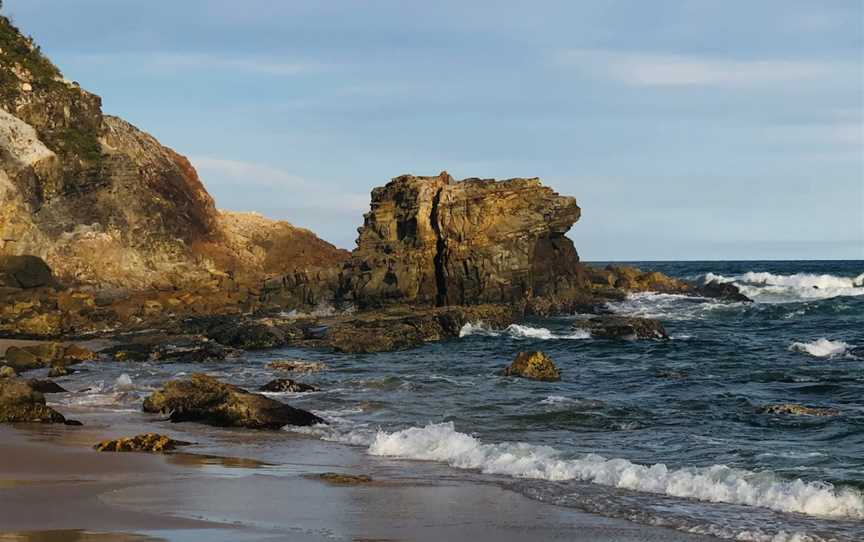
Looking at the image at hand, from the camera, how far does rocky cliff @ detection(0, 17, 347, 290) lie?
60.4 m

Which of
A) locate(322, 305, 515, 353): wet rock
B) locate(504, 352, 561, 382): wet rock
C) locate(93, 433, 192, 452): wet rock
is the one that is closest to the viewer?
locate(93, 433, 192, 452): wet rock

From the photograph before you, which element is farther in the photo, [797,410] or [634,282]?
[634,282]

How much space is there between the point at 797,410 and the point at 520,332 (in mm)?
23054

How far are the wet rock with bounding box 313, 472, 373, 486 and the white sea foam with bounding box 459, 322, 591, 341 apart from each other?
2736 cm

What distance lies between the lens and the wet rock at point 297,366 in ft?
100

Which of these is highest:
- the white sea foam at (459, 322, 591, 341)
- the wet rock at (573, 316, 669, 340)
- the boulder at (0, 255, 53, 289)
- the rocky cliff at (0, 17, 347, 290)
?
the rocky cliff at (0, 17, 347, 290)

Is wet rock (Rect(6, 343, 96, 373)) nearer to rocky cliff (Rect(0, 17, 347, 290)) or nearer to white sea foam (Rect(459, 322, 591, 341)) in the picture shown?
white sea foam (Rect(459, 322, 591, 341))

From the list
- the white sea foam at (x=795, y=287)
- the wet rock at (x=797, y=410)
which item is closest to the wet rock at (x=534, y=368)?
the wet rock at (x=797, y=410)

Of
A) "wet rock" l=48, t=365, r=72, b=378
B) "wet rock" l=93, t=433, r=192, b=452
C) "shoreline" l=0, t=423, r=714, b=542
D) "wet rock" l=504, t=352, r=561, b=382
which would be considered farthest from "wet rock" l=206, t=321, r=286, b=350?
"shoreline" l=0, t=423, r=714, b=542

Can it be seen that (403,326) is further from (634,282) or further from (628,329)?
(634,282)

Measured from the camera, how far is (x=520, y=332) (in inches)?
1710

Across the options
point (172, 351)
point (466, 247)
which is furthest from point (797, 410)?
point (466, 247)

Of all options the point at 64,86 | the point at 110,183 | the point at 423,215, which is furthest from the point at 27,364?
the point at 64,86

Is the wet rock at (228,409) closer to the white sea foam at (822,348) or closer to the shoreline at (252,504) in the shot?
the shoreline at (252,504)
